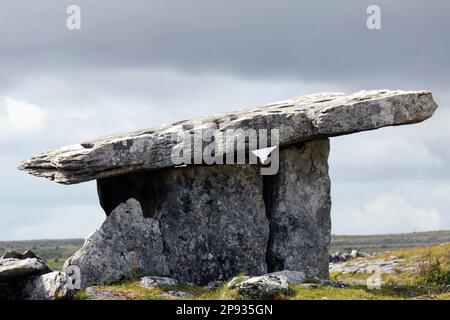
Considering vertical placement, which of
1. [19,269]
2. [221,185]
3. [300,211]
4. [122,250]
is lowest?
[19,269]

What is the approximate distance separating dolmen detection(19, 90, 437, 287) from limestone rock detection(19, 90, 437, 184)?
0.04m

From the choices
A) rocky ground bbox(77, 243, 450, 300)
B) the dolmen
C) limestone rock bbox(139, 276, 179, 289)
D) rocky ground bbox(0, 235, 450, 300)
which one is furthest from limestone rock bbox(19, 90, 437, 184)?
rocky ground bbox(77, 243, 450, 300)

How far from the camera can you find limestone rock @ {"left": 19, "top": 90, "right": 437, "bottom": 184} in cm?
3681

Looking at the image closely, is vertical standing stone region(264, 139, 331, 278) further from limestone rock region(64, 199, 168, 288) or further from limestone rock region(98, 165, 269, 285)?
limestone rock region(64, 199, 168, 288)

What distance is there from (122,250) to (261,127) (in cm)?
692

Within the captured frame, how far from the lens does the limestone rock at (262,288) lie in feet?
102

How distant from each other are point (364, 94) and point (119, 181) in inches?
414

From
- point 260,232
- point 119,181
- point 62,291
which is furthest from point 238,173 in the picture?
point 62,291

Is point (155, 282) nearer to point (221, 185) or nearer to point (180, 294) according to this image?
point (180, 294)

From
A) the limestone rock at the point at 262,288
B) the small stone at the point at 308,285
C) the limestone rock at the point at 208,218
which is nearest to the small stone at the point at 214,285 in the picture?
the limestone rock at the point at 208,218

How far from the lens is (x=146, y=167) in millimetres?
37406

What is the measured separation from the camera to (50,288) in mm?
31469

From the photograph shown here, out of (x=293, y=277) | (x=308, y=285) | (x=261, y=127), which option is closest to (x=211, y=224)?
(x=261, y=127)
